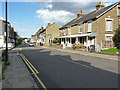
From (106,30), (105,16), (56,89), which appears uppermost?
(105,16)

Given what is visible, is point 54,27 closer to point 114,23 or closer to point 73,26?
point 73,26

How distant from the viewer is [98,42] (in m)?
28.5

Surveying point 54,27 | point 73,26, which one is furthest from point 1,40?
point 54,27

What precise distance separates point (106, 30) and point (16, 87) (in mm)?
25949

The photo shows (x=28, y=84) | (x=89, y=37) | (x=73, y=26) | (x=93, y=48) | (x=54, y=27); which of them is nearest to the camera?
(x=28, y=84)

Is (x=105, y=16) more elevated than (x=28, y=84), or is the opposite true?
(x=105, y=16)

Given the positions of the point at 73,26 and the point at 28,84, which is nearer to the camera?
the point at 28,84

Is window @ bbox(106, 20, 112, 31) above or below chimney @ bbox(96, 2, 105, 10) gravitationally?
below

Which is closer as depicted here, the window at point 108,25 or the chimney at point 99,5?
the window at point 108,25

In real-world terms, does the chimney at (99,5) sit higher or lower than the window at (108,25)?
higher

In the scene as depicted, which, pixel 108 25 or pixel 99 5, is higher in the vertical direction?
pixel 99 5

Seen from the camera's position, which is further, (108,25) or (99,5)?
(99,5)

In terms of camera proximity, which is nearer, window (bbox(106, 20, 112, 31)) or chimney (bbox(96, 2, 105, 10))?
window (bbox(106, 20, 112, 31))

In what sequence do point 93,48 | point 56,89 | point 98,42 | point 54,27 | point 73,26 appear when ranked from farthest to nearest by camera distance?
point 54,27 → point 73,26 → point 98,42 → point 93,48 → point 56,89
